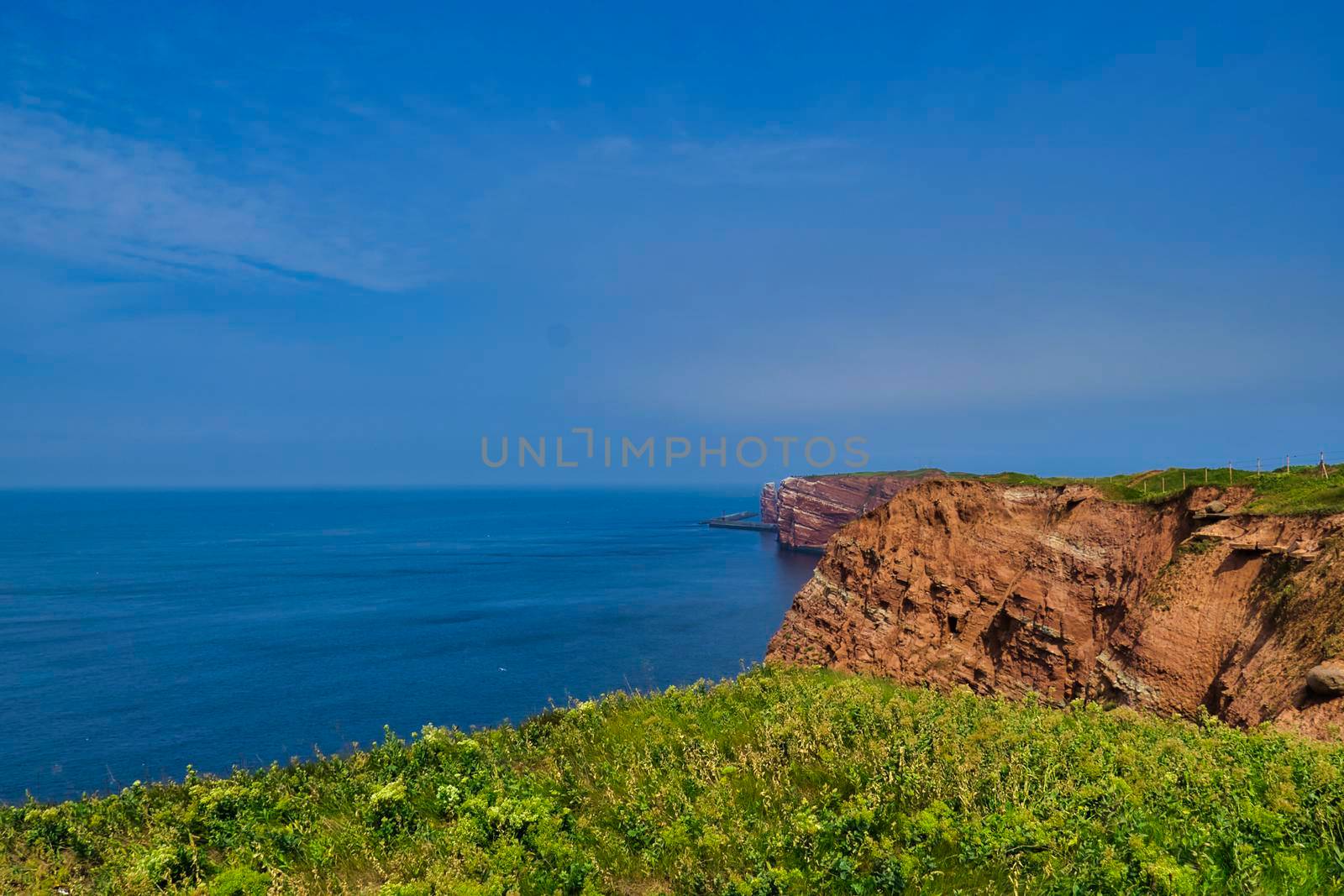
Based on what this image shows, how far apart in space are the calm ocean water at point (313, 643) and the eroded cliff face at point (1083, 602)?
13.2 metres

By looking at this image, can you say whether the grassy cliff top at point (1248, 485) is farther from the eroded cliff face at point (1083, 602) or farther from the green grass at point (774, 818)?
the green grass at point (774, 818)

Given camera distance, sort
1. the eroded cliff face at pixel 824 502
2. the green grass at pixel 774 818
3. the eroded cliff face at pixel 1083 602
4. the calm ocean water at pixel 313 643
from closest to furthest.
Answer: the green grass at pixel 774 818 < the eroded cliff face at pixel 1083 602 < the calm ocean water at pixel 313 643 < the eroded cliff face at pixel 824 502

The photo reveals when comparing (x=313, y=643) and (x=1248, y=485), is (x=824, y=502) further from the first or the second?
(x=1248, y=485)

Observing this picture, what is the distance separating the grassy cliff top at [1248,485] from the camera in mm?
22125

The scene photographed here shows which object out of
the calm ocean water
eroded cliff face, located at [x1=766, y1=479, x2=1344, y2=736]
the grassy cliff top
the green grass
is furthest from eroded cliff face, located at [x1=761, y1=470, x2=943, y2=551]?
the green grass

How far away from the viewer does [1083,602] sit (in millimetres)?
27828

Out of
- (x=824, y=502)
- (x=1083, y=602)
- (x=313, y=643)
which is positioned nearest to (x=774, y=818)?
(x=1083, y=602)

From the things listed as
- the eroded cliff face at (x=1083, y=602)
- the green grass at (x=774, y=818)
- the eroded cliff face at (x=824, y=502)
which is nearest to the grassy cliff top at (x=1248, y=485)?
the eroded cliff face at (x=1083, y=602)

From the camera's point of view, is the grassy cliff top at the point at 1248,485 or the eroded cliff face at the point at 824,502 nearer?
the grassy cliff top at the point at 1248,485

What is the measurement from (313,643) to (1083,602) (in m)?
67.4

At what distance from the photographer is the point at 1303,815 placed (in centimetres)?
642

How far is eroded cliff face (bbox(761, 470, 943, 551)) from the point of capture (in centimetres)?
16250

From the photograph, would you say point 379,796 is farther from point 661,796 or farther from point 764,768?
point 764,768

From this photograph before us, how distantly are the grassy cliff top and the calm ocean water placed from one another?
24.2 meters
